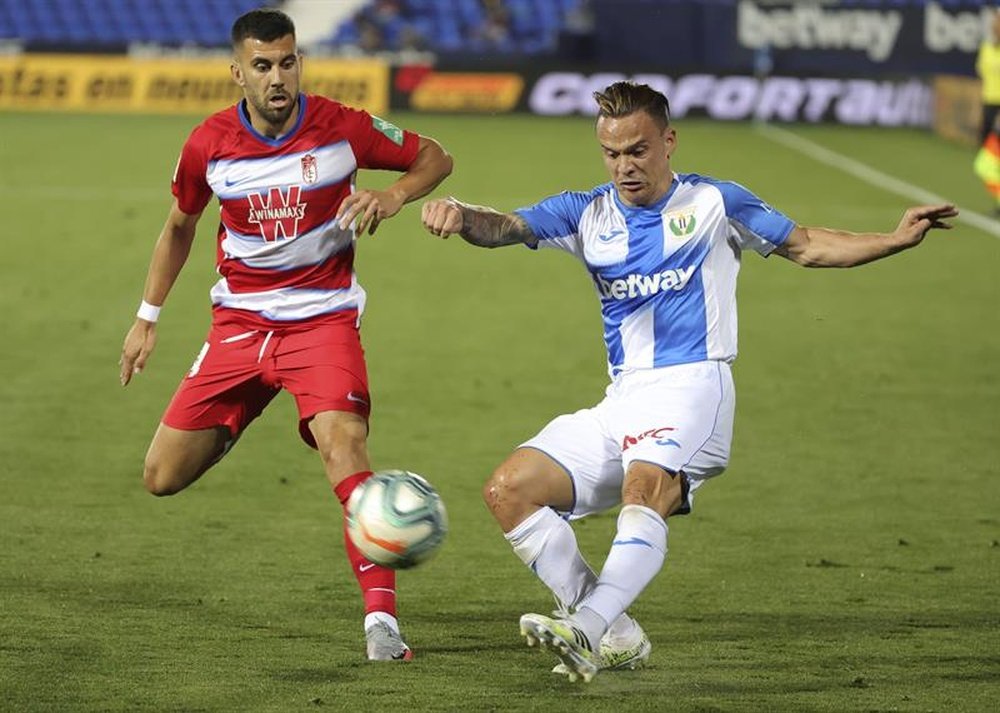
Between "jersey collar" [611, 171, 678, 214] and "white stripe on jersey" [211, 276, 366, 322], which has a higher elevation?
"jersey collar" [611, 171, 678, 214]

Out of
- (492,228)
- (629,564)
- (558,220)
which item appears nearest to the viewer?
(629,564)

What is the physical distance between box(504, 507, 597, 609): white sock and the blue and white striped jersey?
1.97ft

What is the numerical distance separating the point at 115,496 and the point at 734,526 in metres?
2.72

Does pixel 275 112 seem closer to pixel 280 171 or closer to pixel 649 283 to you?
pixel 280 171

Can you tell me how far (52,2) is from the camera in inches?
1492

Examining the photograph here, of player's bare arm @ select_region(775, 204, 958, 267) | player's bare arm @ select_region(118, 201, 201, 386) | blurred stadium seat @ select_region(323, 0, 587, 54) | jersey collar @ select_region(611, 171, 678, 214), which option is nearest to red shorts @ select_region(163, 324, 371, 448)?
player's bare arm @ select_region(118, 201, 201, 386)

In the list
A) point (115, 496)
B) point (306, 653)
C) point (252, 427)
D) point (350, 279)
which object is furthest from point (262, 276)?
point (252, 427)

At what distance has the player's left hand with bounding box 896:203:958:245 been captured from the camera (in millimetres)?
5734

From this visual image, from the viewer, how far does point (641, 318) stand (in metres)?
5.91

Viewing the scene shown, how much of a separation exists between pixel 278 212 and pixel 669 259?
1390mm

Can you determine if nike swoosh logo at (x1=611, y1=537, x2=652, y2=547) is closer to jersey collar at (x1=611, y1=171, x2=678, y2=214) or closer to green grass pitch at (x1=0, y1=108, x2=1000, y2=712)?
green grass pitch at (x1=0, y1=108, x2=1000, y2=712)

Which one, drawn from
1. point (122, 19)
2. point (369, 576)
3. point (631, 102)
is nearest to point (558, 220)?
point (631, 102)

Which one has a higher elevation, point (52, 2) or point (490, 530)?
point (490, 530)

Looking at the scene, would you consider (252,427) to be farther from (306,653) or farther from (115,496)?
(306,653)
